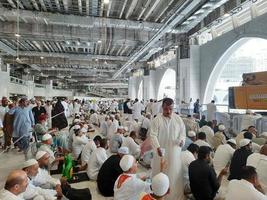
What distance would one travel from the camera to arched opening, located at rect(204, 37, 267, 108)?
453 inches

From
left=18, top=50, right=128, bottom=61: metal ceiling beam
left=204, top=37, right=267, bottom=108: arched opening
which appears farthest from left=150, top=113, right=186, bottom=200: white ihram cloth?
left=18, top=50, right=128, bottom=61: metal ceiling beam

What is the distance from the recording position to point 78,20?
1023 cm

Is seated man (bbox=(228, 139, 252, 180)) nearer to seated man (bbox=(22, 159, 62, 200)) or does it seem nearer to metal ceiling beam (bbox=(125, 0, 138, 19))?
seated man (bbox=(22, 159, 62, 200))

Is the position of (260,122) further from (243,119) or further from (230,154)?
(230,154)

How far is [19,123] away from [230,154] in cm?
450

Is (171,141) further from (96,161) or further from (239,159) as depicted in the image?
(96,161)

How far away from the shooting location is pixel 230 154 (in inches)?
198

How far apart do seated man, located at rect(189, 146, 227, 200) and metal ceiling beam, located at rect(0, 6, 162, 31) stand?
7699mm

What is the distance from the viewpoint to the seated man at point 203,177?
393cm

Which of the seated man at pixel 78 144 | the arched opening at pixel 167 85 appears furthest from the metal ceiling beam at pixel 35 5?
the arched opening at pixel 167 85

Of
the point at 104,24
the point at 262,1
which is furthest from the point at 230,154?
the point at 104,24

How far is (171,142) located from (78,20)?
739 centimetres

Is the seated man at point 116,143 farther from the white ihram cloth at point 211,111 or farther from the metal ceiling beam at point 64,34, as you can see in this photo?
the metal ceiling beam at point 64,34

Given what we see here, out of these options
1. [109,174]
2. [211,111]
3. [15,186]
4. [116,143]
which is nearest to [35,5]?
[116,143]
